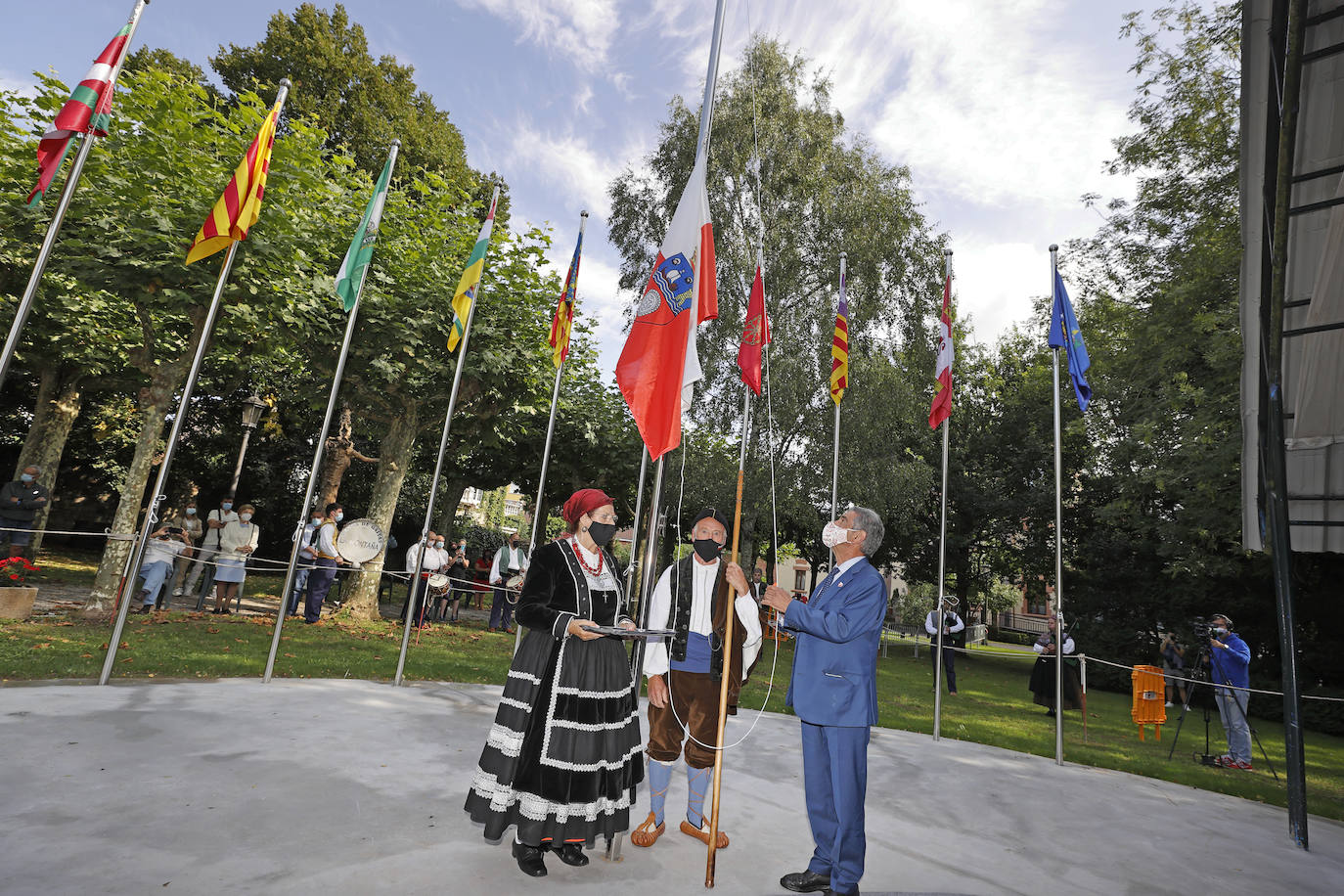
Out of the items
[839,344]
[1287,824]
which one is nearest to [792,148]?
[839,344]

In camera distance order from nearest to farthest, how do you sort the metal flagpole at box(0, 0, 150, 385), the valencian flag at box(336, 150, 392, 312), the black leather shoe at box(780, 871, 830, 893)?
1. the black leather shoe at box(780, 871, 830, 893)
2. the metal flagpole at box(0, 0, 150, 385)
3. the valencian flag at box(336, 150, 392, 312)

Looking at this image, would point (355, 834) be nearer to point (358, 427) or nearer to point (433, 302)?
point (433, 302)

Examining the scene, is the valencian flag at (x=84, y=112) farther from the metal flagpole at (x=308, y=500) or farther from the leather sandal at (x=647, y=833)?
the leather sandal at (x=647, y=833)

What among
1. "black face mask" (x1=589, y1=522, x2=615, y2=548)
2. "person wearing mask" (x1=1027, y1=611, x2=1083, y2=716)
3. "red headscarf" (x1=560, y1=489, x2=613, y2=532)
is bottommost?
"person wearing mask" (x1=1027, y1=611, x2=1083, y2=716)

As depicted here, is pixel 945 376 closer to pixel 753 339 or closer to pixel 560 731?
pixel 753 339

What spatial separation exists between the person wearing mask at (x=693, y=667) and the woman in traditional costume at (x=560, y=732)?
407 mm

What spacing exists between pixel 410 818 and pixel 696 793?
1835 millimetres

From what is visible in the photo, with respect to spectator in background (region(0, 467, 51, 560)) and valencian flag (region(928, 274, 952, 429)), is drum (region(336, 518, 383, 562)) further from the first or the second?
valencian flag (region(928, 274, 952, 429))

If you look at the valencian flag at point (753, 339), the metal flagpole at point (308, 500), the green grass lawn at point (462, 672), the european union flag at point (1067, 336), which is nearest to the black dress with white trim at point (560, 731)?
the valencian flag at point (753, 339)

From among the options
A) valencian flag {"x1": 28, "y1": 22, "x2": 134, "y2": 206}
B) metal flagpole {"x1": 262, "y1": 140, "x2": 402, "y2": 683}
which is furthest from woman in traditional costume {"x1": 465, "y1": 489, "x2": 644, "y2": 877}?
valencian flag {"x1": 28, "y1": 22, "x2": 134, "y2": 206}

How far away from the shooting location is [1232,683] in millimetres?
9438

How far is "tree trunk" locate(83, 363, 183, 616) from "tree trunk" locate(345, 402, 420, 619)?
4.10 meters

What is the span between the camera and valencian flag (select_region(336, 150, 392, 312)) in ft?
28.3

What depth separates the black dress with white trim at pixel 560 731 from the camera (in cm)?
370
